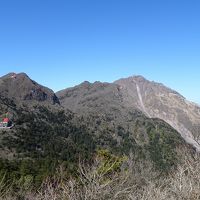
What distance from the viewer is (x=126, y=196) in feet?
81.0

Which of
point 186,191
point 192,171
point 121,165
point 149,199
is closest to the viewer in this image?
point 149,199

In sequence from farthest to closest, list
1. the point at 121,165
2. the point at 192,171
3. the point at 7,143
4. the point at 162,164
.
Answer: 1. the point at 162,164
2. the point at 7,143
3. the point at 121,165
4. the point at 192,171

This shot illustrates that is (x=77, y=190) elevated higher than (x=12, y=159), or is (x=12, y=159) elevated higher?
(x=77, y=190)

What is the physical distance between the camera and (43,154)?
6841 inches

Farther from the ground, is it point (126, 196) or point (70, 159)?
point (126, 196)

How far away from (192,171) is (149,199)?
7.86 metres

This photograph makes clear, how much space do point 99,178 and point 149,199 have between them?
12.0 ft

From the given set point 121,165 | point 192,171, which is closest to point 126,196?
point 192,171

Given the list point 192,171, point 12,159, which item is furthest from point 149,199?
point 12,159

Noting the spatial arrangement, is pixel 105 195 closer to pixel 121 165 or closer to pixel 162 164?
pixel 121 165

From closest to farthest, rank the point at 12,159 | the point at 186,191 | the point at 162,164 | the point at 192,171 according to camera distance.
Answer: the point at 186,191 < the point at 192,171 < the point at 12,159 < the point at 162,164

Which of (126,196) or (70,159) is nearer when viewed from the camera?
(126,196)

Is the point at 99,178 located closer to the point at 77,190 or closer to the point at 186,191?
the point at 77,190

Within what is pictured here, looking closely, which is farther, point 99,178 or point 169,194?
point 169,194
